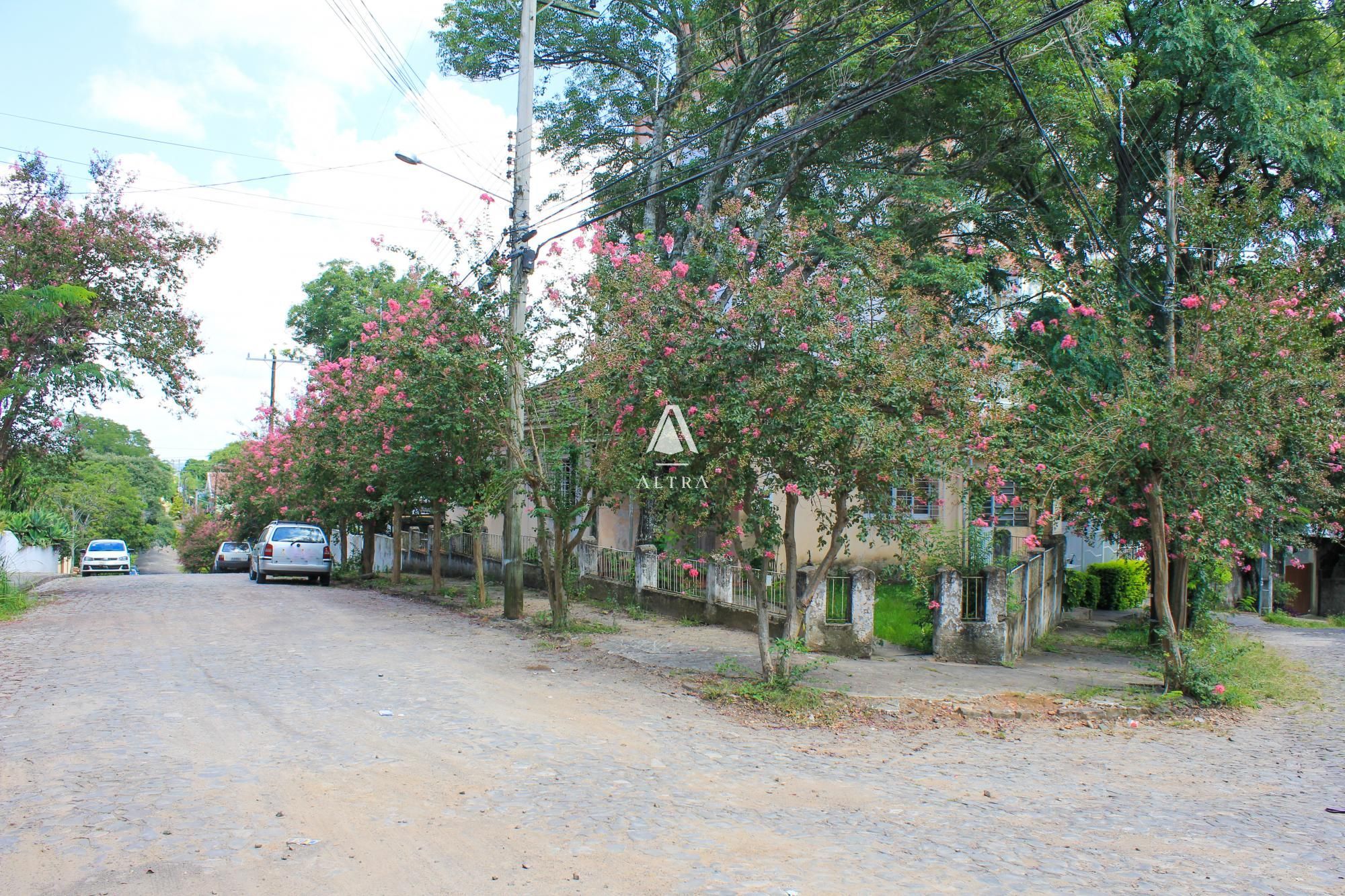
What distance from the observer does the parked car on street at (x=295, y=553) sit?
24.3m

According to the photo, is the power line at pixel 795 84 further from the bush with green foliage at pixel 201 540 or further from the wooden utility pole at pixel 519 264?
the bush with green foliage at pixel 201 540

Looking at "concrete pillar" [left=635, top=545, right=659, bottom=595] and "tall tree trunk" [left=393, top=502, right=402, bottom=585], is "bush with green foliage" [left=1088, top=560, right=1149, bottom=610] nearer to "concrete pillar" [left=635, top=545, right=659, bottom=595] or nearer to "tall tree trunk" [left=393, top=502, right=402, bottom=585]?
"concrete pillar" [left=635, top=545, right=659, bottom=595]

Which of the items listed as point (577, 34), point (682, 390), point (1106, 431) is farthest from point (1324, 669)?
point (577, 34)

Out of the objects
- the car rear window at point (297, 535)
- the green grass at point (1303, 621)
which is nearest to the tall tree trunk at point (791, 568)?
the green grass at point (1303, 621)

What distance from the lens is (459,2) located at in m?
21.6

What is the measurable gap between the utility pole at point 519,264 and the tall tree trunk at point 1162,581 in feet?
27.3

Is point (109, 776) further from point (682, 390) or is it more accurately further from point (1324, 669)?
point (1324, 669)

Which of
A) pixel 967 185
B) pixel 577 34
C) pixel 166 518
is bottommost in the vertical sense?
pixel 166 518

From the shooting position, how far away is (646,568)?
17.0 metres

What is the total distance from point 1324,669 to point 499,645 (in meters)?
11.6

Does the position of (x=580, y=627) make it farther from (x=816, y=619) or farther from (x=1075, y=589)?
(x=1075, y=589)

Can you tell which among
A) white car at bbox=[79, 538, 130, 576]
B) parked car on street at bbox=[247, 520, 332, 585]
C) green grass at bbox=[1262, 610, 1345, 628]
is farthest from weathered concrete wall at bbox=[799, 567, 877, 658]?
white car at bbox=[79, 538, 130, 576]

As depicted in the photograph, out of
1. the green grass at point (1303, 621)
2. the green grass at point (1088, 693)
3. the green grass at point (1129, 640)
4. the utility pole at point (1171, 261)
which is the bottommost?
the green grass at point (1303, 621)

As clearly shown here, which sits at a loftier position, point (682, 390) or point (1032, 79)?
point (1032, 79)
